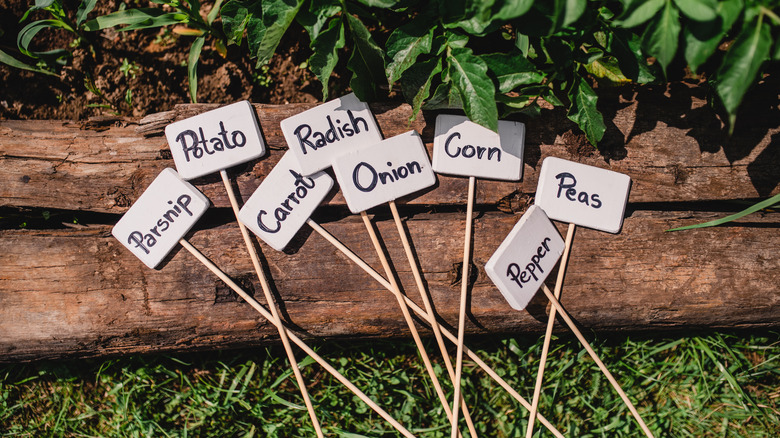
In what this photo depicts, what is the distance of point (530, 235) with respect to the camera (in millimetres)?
1604

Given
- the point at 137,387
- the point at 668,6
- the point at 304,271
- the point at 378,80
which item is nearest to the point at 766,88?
the point at 668,6

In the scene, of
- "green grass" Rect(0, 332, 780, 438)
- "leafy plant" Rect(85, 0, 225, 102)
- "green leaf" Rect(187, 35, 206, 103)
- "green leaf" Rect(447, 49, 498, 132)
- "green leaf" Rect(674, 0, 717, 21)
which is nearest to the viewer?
"green leaf" Rect(674, 0, 717, 21)

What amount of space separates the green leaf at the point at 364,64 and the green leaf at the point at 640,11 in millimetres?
730

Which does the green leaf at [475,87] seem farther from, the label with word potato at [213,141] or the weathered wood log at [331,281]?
the label with word potato at [213,141]

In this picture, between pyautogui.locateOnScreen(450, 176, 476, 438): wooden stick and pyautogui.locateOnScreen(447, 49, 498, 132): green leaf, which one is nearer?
pyautogui.locateOnScreen(447, 49, 498, 132): green leaf

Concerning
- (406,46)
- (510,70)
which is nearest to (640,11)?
(510,70)

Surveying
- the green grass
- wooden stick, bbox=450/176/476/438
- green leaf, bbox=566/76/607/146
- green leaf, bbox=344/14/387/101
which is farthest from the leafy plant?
green leaf, bbox=566/76/607/146

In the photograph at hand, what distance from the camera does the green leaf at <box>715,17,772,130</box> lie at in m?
1.05

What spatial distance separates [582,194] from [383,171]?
723 millimetres

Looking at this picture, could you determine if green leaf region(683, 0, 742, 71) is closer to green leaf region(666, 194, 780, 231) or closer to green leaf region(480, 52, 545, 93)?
green leaf region(480, 52, 545, 93)

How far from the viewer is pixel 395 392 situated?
2154 millimetres

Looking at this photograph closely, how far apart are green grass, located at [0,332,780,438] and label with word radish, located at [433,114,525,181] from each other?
93cm

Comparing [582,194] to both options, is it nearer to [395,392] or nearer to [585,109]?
[585,109]

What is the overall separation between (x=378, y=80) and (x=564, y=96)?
2.26ft
